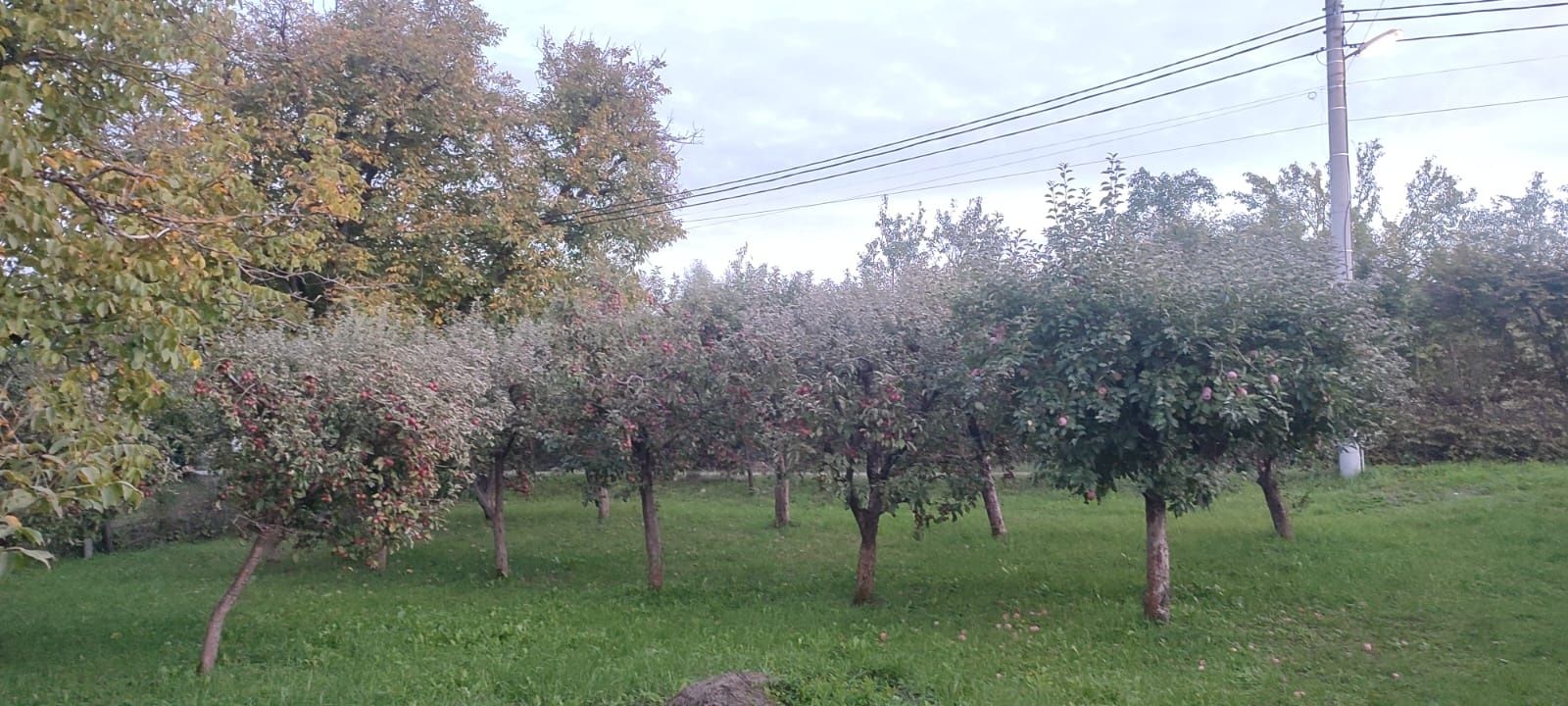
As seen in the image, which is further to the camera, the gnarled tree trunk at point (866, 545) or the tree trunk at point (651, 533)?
the tree trunk at point (651, 533)

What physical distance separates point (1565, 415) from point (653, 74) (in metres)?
15.2

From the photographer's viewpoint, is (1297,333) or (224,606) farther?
(224,606)

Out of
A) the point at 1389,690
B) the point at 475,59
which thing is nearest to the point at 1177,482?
the point at 1389,690

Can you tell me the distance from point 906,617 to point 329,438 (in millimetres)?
4849

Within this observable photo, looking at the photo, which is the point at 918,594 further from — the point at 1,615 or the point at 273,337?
the point at 1,615

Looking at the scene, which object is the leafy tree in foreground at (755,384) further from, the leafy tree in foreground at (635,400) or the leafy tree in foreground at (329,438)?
the leafy tree in foreground at (329,438)

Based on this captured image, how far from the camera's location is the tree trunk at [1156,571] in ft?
27.4

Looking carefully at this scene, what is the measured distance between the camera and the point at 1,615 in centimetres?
1048

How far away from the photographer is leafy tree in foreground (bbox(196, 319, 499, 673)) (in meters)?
7.12

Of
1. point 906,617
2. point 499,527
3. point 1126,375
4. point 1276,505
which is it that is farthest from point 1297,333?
point 499,527

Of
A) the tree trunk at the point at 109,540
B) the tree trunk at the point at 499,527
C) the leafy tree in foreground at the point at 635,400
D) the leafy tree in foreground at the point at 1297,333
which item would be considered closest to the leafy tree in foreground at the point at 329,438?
the leafy tree in foreground at the point at 635,400

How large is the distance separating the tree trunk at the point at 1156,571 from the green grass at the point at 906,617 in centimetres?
18

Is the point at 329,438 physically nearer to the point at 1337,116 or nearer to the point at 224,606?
the point at 224,606

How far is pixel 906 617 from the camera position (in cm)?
902
